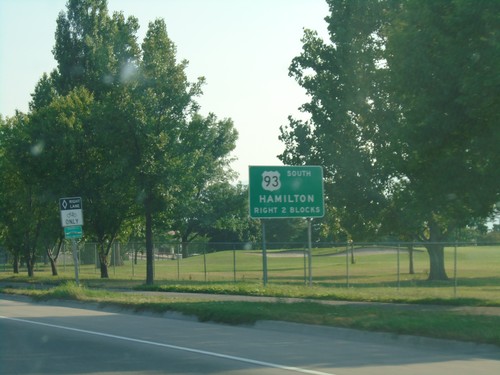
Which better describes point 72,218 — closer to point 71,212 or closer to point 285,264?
point 71,212

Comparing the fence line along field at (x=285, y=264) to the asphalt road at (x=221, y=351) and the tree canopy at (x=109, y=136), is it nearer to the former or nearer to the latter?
the tree canopy at (x=109, y=136)

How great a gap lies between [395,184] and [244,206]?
45555mm

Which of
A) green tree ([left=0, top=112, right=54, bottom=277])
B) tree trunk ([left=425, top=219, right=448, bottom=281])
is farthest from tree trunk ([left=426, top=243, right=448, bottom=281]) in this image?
green tree ([left=0, top=112, right=54, bottom=277])

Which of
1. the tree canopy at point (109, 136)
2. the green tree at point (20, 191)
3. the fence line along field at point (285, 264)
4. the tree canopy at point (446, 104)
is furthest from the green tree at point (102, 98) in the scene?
the tree canopy at point (446, 104)

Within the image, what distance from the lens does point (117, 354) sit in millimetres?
12984

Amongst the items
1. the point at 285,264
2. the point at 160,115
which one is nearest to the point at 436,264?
the point at 160,115

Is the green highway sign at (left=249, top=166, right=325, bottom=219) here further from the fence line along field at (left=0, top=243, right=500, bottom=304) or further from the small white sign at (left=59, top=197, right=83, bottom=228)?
the fence line along field at (left=0, top=243, right=500, bottom=304)

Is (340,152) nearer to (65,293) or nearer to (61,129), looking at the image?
(61,129)

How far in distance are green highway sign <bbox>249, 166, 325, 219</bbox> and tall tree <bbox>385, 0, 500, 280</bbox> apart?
296 centimetres

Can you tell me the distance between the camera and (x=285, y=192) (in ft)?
81.2

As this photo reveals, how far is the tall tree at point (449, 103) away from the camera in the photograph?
19.1m

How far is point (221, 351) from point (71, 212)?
1442 cm

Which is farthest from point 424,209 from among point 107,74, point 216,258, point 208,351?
point 216,258

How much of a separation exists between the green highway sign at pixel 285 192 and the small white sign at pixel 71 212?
20.1ft
